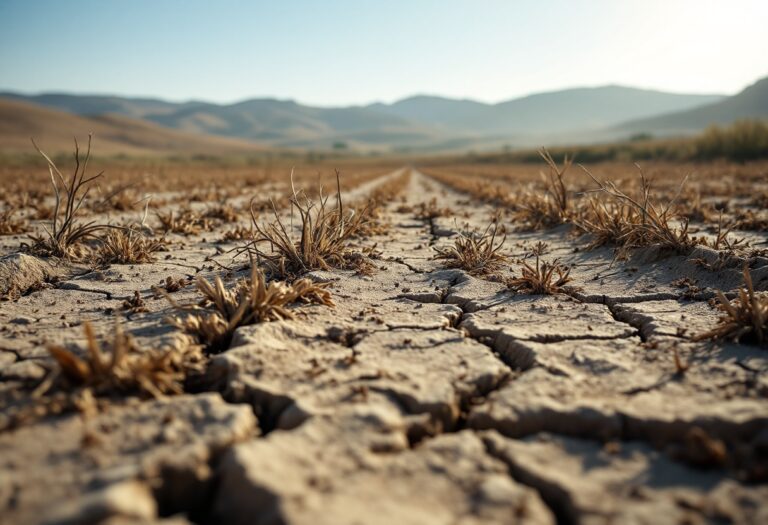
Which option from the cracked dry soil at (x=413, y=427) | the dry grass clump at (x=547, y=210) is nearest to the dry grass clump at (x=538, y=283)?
the cracked dry soil at (x=413, y=427)

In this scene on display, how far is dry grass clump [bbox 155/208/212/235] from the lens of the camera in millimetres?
4598

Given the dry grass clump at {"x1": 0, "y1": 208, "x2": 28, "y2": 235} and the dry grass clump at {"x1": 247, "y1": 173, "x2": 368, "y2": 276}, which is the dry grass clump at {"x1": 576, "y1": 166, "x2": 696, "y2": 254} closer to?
the dry grass clump at {"x1": 247, "y1": 173, "x2": 368, "y2": 276}

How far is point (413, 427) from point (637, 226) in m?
2.79

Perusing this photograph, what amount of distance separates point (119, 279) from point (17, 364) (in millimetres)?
1377

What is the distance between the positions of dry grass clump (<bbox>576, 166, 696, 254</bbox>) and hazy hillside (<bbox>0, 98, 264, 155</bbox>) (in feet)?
199

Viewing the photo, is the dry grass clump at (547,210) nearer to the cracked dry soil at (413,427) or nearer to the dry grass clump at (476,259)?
the dry grass clump at (476,259)

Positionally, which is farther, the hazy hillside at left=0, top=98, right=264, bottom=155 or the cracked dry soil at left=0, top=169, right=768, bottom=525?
the hazy hillside at left=0, top=98, right=264, bottom=155

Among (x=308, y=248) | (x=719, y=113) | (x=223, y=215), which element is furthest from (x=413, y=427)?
(x=719, y=113)

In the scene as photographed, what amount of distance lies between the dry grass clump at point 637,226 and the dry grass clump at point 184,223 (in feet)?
11.7

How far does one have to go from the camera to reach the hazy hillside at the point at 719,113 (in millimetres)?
114562

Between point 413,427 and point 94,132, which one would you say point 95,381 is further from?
point 94,132

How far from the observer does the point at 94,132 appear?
7131 centimetres

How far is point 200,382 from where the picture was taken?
67.1 inches

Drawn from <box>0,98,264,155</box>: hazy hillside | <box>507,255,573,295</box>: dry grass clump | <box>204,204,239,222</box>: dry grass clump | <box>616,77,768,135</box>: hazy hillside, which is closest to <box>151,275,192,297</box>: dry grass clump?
<box>507,255,573,295</box>: dry grass clump
